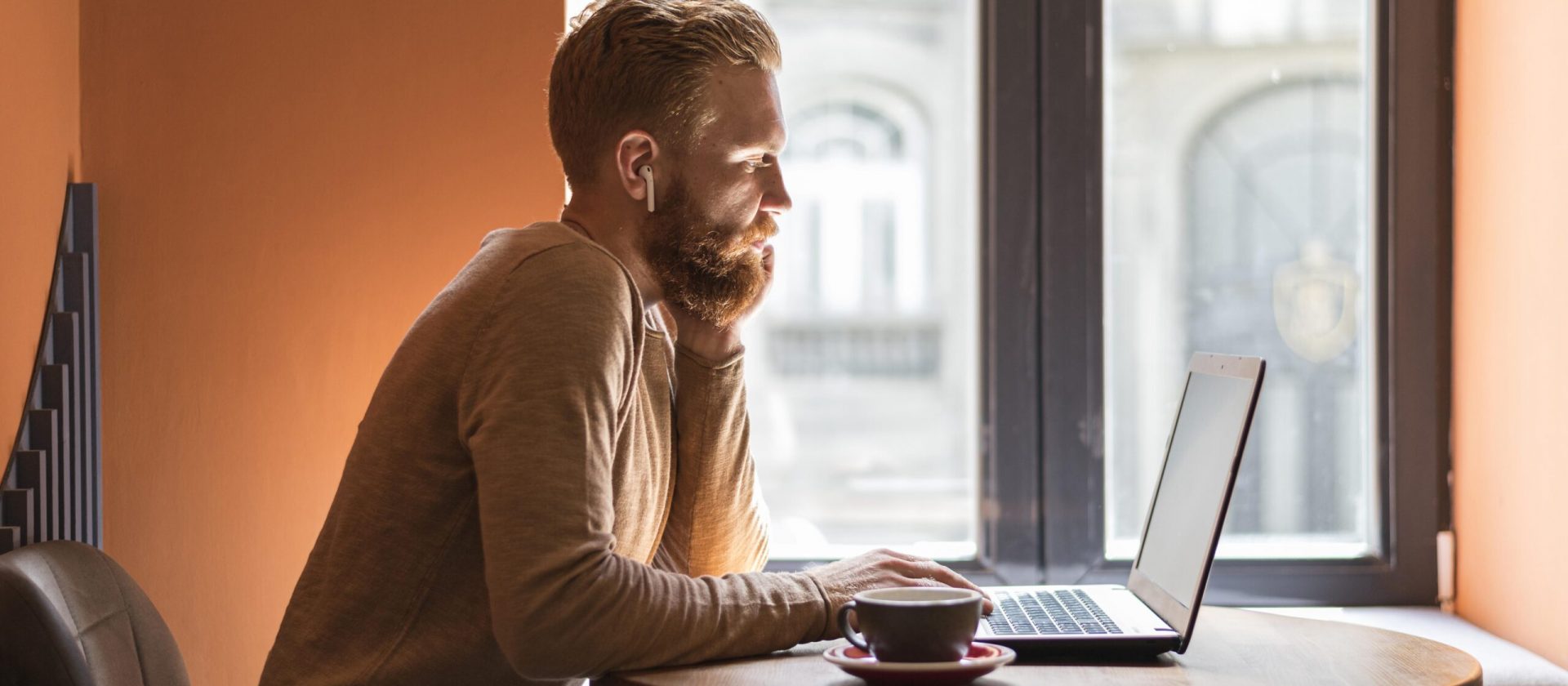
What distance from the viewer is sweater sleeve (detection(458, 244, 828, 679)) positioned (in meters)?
1.01

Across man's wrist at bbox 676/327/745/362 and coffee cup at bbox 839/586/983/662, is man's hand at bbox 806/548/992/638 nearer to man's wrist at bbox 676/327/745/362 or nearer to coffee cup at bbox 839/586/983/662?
coffee cup at bbox 839/586/983/662

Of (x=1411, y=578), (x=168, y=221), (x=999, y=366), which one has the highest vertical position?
(x=168, y=221)

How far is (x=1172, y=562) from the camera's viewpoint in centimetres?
125

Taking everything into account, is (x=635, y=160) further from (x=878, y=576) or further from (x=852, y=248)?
(x=852, y=248)

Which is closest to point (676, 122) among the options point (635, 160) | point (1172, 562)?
point (635, 160)

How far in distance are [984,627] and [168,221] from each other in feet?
4.50

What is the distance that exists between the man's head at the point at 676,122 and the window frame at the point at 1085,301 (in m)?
0.86

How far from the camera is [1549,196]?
72.5 inches

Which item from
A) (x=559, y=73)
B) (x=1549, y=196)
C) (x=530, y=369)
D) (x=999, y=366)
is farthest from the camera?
(x=999, y=366)

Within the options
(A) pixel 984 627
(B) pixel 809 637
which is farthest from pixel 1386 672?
(B) pixel 809 637

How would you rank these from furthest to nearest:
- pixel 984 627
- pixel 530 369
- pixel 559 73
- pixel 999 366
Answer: pixel 999 366
pixel 559 73
pixel 984 627
pixel 530 369

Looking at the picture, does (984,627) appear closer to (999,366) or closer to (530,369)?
(530,369)

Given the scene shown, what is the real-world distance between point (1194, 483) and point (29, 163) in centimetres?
147

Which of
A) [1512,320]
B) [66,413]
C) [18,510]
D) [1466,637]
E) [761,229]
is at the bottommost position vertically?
[1466,637]
